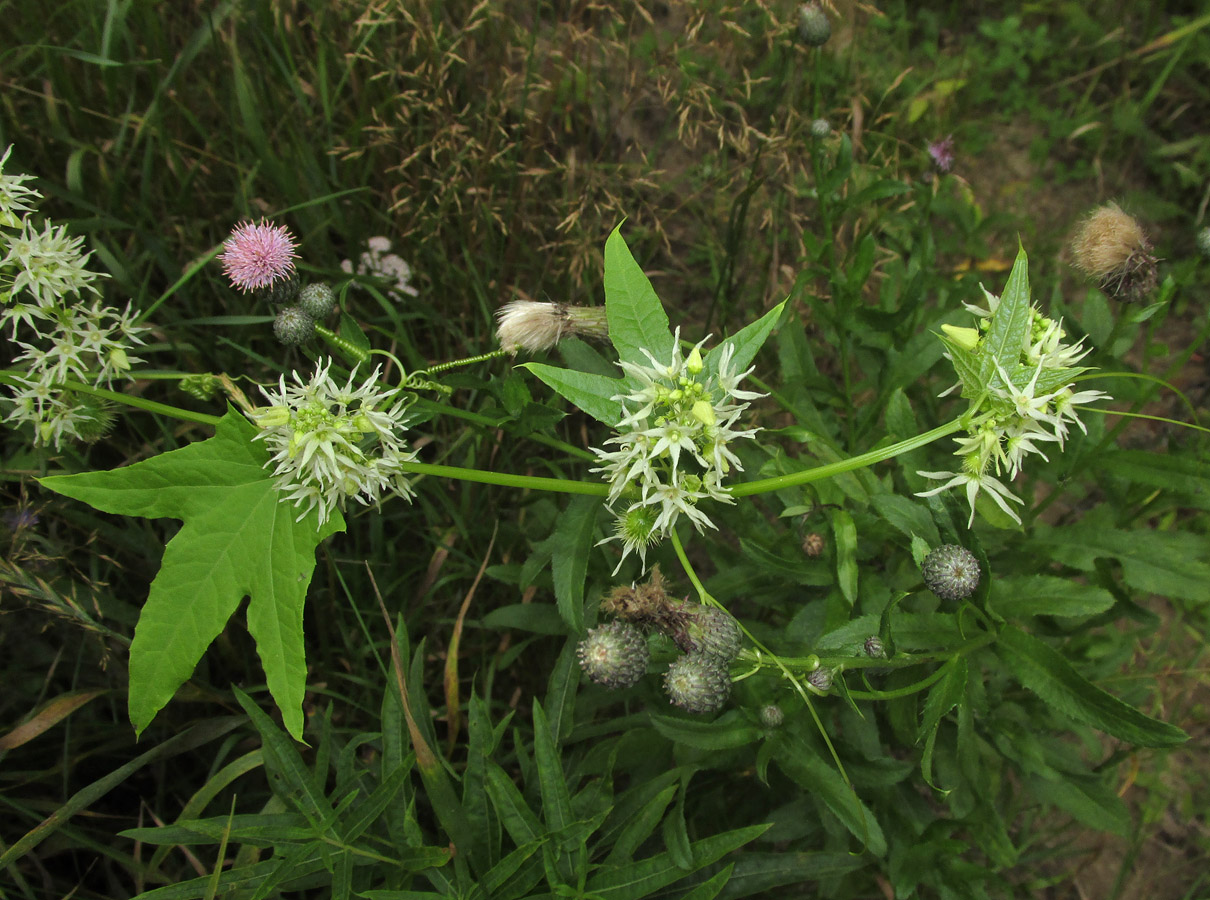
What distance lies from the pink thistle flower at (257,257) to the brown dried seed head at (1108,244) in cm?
259

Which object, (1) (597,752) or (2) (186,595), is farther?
(1) (597,752)

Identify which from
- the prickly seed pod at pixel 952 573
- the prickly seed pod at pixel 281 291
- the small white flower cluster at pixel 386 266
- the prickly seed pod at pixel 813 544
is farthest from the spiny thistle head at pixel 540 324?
the small white flower cluster at pixel 386 266

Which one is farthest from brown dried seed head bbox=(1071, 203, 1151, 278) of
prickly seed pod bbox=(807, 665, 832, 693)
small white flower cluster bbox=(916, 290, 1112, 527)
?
prickly seed pod bbox=(807, 665, 832, 693)

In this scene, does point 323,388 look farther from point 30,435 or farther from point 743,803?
point 743,803

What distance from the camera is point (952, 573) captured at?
232cm

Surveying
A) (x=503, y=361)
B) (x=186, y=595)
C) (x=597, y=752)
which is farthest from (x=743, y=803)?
Answer: (x=186, y=595)

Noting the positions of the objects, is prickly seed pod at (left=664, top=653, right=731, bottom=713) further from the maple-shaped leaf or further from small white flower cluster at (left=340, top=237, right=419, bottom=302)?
small white flower cluster at (left=340, top=237, right=419, bottom=302)

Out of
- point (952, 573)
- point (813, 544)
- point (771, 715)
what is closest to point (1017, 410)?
Result: point (952, 573)

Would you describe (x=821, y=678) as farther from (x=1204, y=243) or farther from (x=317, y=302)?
(x=1204, y=243)

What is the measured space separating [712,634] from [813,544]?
672 mm

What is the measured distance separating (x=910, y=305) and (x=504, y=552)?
6.37 ft

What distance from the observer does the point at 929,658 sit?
8.14 feet

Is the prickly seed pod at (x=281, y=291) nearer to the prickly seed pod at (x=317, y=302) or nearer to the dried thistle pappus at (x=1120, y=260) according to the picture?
the prickly seed pod at (x=317, y=302)

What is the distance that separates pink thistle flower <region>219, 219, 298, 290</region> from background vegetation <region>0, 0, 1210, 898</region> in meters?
0.60
